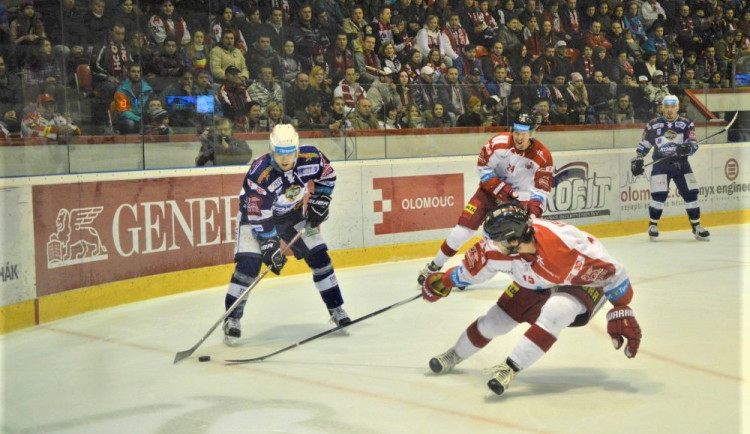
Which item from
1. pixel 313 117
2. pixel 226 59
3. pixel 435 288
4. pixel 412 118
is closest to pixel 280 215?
pixel 435 288

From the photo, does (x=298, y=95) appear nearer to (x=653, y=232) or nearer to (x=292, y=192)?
(x=292, y=192)

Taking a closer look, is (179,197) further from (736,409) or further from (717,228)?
(717,228)

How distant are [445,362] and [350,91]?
4.94 metres

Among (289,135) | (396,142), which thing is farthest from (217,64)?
(289,135)

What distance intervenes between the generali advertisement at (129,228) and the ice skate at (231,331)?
1.46 metres

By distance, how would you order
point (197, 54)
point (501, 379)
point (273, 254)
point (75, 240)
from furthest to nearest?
point (197, 54) → point (75, 240) → point (273, 254) → point (501, 379)

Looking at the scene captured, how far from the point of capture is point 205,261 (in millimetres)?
7496

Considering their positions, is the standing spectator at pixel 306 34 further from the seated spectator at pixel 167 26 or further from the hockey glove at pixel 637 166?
the hockey glove at pixel 637 166

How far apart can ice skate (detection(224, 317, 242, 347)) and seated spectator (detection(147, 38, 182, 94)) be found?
2.53m

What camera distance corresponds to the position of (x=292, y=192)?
18.1ft

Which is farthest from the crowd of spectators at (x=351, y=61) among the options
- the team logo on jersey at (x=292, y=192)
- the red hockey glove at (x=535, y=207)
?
the red hockey glove at (x=535, y=207)

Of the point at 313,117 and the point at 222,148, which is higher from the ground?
the point at 313,117

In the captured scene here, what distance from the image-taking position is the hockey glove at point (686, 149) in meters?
9.71

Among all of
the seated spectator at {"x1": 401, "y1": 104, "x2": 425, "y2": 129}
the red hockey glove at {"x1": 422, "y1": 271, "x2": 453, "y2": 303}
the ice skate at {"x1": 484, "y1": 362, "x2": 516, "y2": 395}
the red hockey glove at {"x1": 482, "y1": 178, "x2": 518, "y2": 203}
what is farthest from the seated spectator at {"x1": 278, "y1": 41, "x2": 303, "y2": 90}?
the ice skate at {"x1": 484, "y1": 362, "x2": 516, "y2": 395}
